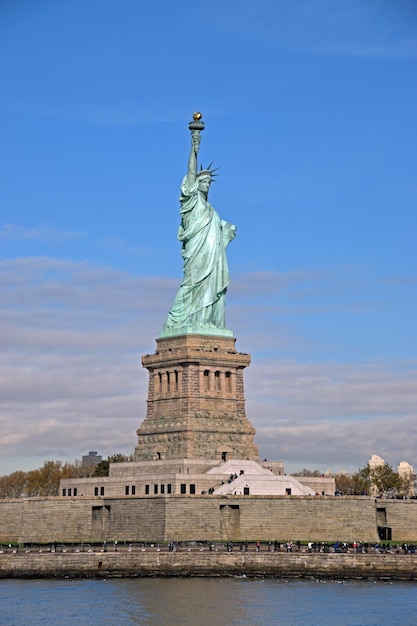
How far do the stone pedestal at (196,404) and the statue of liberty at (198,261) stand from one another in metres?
1.48

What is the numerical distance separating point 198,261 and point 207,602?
3164cm

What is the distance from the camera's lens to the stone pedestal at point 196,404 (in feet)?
275

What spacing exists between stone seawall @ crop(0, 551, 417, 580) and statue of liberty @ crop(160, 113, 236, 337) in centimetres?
1997

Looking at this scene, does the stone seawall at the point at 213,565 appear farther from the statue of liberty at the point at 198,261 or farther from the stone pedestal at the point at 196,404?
the statue of liberty at the point at 198,261

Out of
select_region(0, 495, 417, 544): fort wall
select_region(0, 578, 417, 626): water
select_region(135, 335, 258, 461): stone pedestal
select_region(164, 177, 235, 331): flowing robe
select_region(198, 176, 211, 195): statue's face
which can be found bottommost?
select_region(0, 578, 417, 626): water

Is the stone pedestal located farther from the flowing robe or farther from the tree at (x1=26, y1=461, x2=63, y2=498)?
the tree at (x1=26, y1=461, x2=63, y2=498)

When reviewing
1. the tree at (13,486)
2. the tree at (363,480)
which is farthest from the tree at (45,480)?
the tree at (363,480)

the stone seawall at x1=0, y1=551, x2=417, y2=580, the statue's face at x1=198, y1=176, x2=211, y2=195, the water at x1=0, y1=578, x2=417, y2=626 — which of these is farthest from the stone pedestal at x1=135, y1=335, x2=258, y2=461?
the water at x1=0, y1=578, x2=417, y2=626

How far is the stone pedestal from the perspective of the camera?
8369 centimetres

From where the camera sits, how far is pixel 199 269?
8681 centimetres

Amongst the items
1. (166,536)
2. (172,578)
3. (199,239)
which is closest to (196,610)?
(172,578)

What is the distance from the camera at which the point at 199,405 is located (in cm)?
8425

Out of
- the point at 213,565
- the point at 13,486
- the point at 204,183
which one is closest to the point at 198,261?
the point at 204,183

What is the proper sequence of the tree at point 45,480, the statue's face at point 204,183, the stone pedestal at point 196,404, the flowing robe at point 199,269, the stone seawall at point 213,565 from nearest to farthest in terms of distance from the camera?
the stone seawall at point 213,565
the stone pedestal at point 196,404
the statue's face at point 204,183
the flowing robe at point 199,269
the tree at point 45,480
